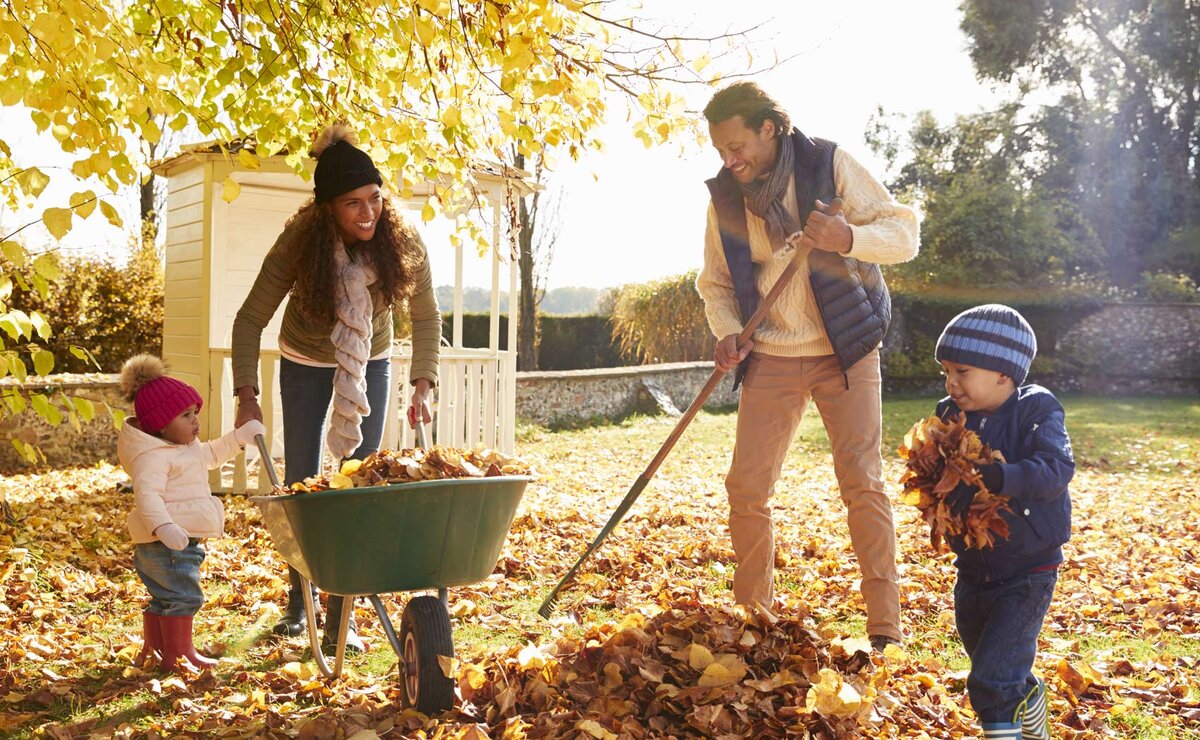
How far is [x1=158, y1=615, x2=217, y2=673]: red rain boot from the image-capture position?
11.7ft

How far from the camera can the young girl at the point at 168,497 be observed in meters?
3.44

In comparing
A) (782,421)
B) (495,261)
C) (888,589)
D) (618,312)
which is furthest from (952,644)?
(618,312)

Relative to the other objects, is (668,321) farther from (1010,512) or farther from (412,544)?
(1010,512)

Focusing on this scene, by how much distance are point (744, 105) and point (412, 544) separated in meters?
1.64

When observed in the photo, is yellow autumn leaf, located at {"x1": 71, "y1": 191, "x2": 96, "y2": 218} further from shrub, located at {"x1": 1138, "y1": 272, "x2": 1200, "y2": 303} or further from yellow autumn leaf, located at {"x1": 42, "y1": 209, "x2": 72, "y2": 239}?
shrub, located at {"x1": 1138, "y1": 272, "x2": 1200, "y2": 303}

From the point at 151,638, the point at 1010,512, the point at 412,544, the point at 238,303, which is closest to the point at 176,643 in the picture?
the point at 151,638

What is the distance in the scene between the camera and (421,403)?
3508mm

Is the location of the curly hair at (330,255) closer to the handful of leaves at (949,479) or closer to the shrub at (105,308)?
the handful of leaves at (949,479)

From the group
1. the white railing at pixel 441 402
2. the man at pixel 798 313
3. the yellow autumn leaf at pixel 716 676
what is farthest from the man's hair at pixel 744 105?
the white railing at pixel 441 402

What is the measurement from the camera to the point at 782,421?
3.40 meters

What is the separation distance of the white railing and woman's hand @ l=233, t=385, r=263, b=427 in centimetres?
399

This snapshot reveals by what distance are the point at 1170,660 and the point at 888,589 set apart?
1.16 metres

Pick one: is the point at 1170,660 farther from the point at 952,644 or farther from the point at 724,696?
the point at 724,696

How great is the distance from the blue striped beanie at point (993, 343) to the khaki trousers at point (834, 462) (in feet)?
2.48
